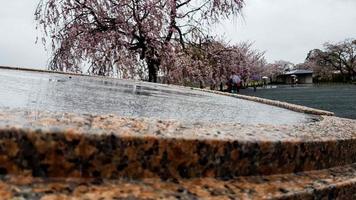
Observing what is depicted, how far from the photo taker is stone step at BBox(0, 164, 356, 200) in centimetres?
97

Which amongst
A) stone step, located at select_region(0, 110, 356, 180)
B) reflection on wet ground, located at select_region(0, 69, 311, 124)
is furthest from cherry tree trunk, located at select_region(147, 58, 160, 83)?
stone step, located at select_region(0, 110, 356, 180)

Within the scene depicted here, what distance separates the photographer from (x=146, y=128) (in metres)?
1.26

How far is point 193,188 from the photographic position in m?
1.16

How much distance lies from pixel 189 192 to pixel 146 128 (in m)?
0.25

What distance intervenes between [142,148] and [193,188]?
19 centimetres

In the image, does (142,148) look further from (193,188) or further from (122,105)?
(122,105)

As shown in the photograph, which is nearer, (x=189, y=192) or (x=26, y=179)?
(x=26, y=179)

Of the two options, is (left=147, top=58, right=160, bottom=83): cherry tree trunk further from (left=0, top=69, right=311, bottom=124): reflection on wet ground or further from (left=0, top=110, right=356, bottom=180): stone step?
(left=0, top=110, right=356, bottom=180): stone step

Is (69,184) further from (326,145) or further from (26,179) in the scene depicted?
(326,145)

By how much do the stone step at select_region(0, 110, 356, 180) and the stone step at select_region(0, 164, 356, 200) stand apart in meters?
0.02

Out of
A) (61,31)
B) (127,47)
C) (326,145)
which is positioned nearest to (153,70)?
(127,47)

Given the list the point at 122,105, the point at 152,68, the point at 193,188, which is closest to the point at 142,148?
the point at 193,188

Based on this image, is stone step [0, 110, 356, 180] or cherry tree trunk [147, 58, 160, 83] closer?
stone step [0, 110, 356, 180]

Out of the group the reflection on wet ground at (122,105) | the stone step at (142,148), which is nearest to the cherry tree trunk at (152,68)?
the reflection on wet ground at (122,105)
